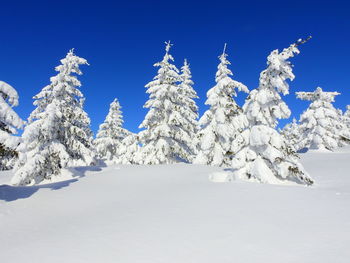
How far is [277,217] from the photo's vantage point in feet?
24.6

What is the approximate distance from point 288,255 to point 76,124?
72.3 ft

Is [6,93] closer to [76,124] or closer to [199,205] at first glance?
[199,205]

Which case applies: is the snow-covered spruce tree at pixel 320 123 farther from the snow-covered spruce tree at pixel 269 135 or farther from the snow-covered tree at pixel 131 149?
the snow-covered tree at pixel 131 149

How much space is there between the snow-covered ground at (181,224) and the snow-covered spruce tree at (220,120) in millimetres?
10981

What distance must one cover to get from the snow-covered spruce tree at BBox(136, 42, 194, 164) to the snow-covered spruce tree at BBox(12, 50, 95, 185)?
597 cm

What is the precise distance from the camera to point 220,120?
76.2ft

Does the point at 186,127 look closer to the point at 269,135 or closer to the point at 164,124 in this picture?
the point at 164,124

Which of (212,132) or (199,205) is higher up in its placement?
(212,132)

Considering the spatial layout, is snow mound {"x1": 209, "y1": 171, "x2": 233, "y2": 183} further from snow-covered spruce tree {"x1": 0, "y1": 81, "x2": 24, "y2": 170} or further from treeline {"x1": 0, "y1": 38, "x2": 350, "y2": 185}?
snow-covered spruce tree {"x1": 0, "y1": 81, "x2": 24, "y2": 170}

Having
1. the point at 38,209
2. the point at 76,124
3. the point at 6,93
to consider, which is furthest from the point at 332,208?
the point at 76,124

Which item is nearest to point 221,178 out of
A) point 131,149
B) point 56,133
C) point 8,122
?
point 8,122

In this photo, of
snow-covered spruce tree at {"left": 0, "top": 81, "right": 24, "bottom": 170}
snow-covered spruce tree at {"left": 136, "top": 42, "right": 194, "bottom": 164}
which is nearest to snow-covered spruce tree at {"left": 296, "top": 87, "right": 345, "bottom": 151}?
snow-covered spruce tree at {"left": 136, "top": 42, "right": 194, "bottom": 164}

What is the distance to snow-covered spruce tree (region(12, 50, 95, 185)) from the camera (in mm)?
16406

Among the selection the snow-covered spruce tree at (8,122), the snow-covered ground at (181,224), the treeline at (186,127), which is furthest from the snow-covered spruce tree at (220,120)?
the snow-covered spruce tree at (8,122)
